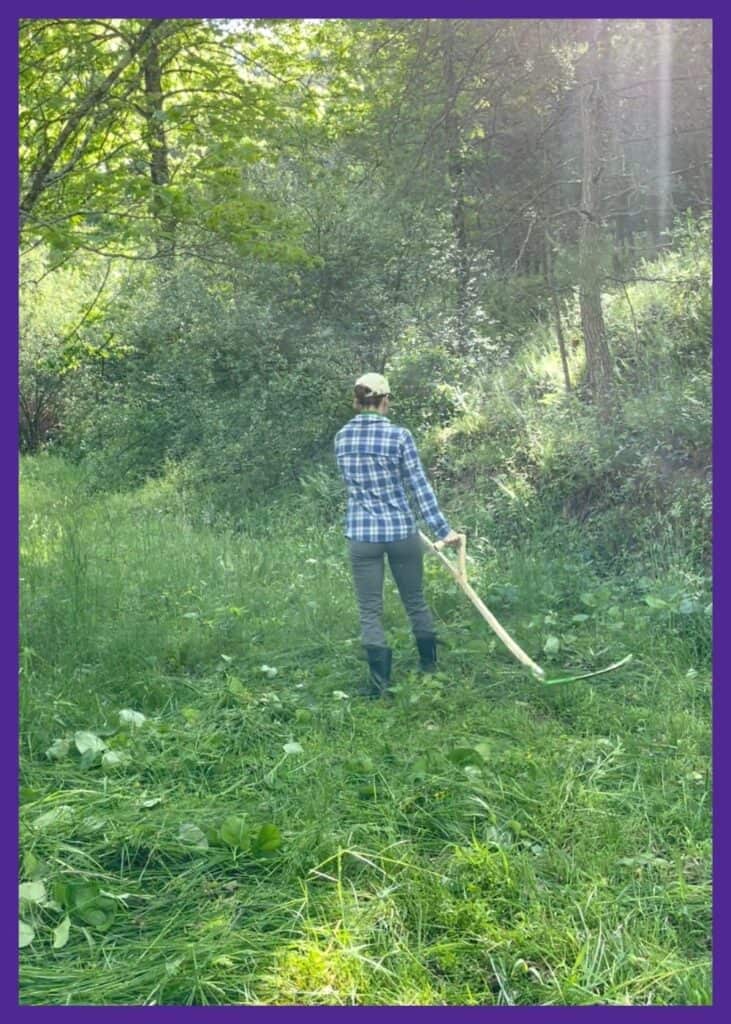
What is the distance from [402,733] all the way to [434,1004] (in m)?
1.56

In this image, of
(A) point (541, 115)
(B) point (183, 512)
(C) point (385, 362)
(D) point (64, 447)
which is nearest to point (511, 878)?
(B) point (183, 512)

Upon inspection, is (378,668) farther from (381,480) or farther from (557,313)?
(557,313)

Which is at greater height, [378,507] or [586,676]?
[378,507]

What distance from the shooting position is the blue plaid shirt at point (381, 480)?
14.4 ft

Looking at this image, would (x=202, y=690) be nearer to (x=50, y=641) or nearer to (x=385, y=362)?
(x=50, y=641)

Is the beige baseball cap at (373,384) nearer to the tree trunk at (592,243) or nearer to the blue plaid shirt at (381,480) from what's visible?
the blue plaid shirt at (381,480)

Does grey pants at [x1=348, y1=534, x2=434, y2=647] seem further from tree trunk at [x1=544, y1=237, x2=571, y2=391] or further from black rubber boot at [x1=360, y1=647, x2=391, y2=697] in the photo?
tree trunk at [x1=544, y1=237, x2=571, y2=391]

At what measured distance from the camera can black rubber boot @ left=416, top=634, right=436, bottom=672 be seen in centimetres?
469

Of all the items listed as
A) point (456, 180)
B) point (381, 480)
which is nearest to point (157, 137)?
point (381, 480)

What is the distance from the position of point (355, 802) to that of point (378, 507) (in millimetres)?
1562

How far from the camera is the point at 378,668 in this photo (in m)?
4.50

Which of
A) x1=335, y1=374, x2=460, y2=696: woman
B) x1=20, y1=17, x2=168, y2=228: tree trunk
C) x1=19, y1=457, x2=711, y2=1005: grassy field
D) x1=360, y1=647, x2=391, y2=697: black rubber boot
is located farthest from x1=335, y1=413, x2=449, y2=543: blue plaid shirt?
x1=20, y1=17, x2=168, y2=228: tree trunk

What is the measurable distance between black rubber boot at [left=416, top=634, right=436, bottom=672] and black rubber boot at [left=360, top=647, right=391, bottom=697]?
10.0 inches

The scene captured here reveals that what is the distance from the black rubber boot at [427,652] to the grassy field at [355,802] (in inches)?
3.8
